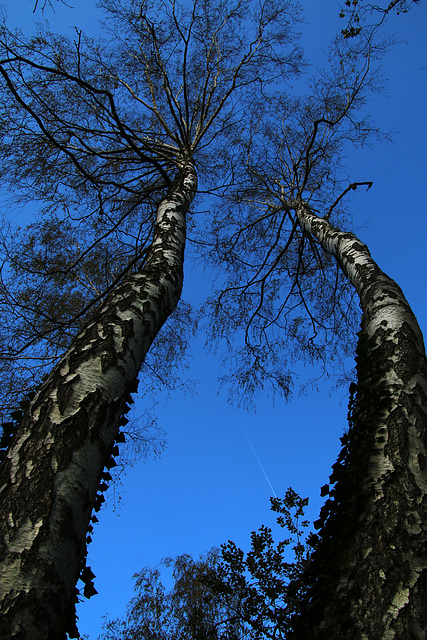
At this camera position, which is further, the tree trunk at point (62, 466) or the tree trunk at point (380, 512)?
the tree trunk at point (380, 512)

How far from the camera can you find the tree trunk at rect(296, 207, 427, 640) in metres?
1.32

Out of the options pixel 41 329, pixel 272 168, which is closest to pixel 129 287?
pixel 41 329

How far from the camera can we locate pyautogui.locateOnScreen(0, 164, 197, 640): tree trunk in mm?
1133

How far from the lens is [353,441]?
208 cm

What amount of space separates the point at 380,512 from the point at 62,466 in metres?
1.27

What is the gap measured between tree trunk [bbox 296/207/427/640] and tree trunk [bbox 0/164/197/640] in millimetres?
932

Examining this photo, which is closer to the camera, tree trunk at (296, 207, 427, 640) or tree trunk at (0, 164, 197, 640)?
tree trunk at (0, 164, 197, 640)

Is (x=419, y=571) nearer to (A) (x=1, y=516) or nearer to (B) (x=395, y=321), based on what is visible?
(A) (x=1, y=516)

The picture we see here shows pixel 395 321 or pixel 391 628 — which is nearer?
pixel 391 628

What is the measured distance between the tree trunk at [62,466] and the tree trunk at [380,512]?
0.93 m

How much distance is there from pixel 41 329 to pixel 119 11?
237 inches

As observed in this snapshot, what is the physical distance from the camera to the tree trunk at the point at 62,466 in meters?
1.13

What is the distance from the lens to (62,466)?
1.40 meters

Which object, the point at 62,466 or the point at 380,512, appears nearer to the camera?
the point at 62,466
